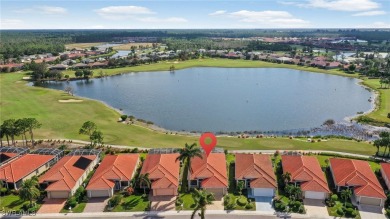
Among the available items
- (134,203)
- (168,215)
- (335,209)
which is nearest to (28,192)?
(134,203)

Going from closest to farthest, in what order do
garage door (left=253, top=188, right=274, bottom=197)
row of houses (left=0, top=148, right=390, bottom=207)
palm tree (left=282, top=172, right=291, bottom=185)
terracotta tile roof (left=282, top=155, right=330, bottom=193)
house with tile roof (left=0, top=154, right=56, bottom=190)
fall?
terracotta tile roof (left=282, top=155, right=330, bottom=193) < row of houses (left=0, top=148, right=390, bottom=207) < garage door (left=253, top=188, right=274, bottom=197) < palm tree (left=282, top=172, right=291, bottom=185) < house with tile roof (left=0, top=154, right=56, bottom=190)

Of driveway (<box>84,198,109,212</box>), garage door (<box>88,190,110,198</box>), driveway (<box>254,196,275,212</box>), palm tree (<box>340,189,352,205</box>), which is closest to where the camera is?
driveway (<box>254,196,275,212</box>)

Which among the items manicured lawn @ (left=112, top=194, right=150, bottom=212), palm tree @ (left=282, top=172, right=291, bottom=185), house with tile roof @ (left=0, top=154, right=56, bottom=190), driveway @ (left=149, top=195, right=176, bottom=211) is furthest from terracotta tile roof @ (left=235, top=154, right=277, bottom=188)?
house with tile roof @ (left=0, top=154, right=56, bottom=190)

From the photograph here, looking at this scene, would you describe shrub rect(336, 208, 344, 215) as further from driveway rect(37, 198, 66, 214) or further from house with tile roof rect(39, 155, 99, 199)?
driveway rect(37, 198, 66, 214)

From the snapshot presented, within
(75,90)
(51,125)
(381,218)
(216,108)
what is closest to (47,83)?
(75,90)

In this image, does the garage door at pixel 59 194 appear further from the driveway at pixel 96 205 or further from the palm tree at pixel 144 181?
the palm tree at pixel 144 181

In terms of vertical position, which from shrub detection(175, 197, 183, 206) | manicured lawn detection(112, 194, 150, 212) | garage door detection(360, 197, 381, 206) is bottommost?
manicured lawn detection(112, 194, 150, 212)

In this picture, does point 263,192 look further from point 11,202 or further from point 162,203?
point 11,202

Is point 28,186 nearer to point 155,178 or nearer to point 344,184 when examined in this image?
point 155,178

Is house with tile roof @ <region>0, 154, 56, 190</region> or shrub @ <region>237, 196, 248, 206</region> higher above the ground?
house with tile roof @ <region>0, 154, 56, 190</region>
